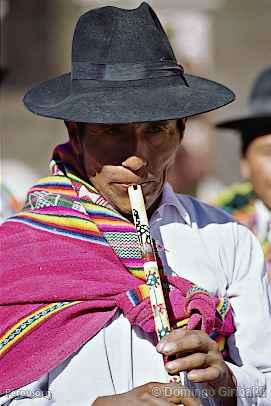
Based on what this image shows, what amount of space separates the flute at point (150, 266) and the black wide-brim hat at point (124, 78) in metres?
0.19

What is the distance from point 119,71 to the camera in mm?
2346

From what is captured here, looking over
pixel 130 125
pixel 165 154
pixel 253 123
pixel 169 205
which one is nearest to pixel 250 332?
pixel 169 205

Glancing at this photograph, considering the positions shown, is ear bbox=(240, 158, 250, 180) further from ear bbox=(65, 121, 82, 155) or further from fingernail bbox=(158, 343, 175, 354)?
fingernail bbox=(158, 343, 175, 354)

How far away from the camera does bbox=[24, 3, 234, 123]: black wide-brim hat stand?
7.55 feet

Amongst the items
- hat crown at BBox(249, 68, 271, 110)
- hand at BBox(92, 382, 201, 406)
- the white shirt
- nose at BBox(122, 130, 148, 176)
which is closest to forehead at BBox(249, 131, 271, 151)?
hat crown at BBox(249, 68, 271, 110)

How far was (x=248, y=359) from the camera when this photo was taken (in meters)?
2.45

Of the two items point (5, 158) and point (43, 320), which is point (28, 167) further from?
point (43, 320)

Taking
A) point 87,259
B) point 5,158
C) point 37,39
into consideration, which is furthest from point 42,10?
point 87,259

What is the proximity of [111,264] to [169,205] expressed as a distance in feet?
0.87

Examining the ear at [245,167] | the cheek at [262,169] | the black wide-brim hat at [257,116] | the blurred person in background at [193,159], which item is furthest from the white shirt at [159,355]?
the blurred person in background at [193,159]

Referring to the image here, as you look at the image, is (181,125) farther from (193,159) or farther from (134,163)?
(193,159)

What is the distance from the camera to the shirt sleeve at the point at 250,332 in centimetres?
240

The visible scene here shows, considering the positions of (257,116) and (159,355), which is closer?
(159,355)

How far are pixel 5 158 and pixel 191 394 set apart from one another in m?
4.32
